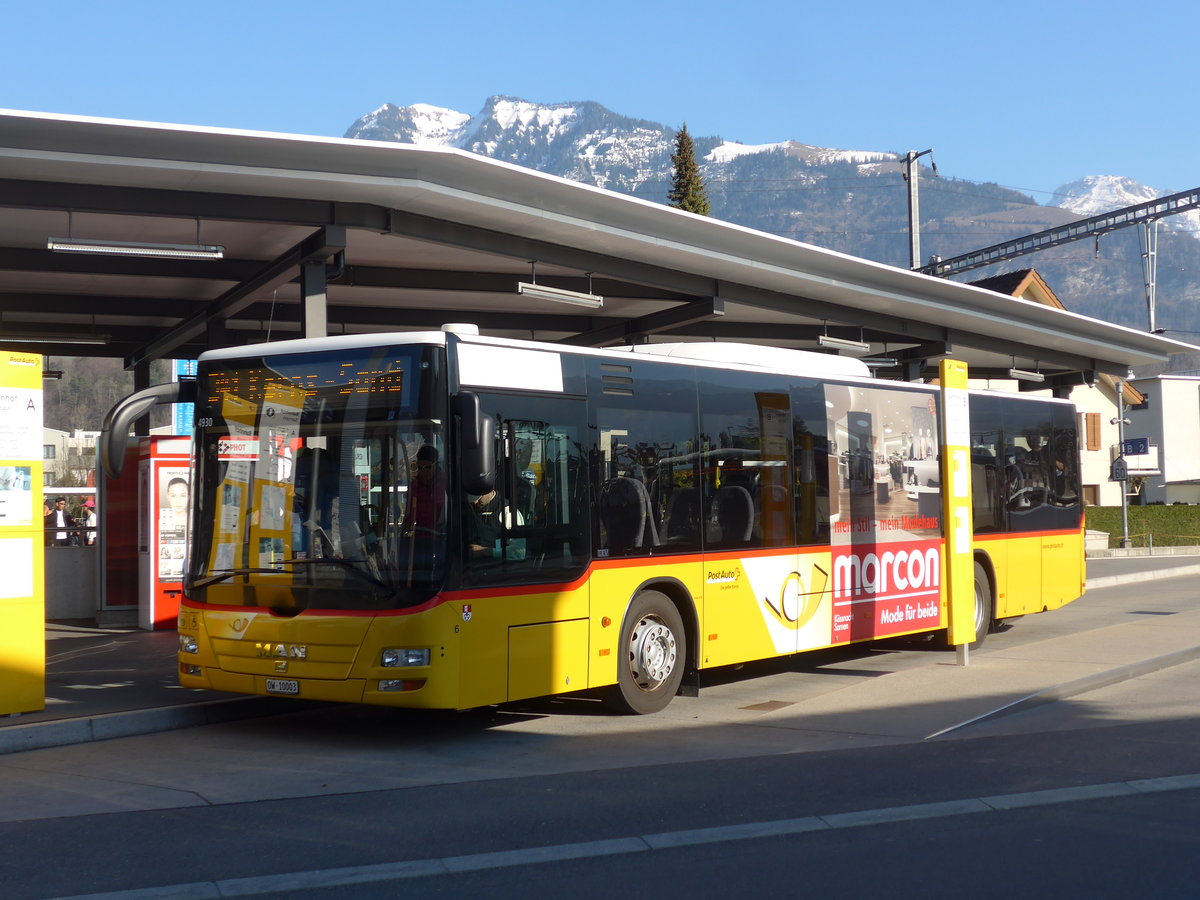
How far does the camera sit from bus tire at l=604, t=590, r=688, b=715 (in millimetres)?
10719

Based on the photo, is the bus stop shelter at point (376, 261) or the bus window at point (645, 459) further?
the bus stop shelter at point (376, 261)

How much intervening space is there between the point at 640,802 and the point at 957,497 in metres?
6.79

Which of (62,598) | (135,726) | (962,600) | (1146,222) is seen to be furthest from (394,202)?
(1146,222)

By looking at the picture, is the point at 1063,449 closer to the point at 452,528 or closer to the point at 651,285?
the point at 651,285

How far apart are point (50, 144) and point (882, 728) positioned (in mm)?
9219

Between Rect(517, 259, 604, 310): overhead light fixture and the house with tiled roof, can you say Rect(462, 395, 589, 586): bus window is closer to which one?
Rect(517, 259, 604, 310): overhead light fixture

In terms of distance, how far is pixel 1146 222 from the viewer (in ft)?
128

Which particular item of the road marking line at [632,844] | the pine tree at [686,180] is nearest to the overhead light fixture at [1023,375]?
the road marking line at [632,844]

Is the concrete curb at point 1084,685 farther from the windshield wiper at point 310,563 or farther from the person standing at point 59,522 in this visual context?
the person standing at point 59,522

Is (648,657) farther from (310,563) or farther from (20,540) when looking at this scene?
(20,540)

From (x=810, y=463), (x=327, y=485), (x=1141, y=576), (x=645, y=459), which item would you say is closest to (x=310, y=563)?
(x=327, y=485)

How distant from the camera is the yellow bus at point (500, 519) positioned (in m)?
9.24

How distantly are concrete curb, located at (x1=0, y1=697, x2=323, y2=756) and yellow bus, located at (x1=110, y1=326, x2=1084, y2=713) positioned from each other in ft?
1.73

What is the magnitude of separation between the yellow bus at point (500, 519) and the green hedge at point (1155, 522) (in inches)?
1538
